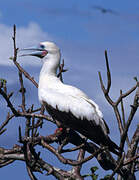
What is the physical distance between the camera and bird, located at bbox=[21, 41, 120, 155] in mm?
7176

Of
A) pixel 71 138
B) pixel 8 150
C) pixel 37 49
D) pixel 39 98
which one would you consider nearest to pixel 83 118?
pixel 71 138

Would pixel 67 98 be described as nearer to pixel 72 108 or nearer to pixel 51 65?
pixel 72 108

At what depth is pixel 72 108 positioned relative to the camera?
24.8 ft

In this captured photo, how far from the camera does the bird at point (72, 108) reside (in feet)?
23.5

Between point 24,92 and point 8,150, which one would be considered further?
point 24,92

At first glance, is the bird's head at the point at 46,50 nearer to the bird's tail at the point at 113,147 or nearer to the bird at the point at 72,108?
the bird at the point at 72,108

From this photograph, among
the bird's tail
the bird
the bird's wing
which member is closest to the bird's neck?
the bird

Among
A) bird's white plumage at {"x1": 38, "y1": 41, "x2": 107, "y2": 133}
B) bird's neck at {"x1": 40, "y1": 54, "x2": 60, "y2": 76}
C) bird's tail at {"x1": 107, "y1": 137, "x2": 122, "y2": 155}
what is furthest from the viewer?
bird's neck at {"x1": 40, "y1": 54, "x2": 60, "y2": 76}

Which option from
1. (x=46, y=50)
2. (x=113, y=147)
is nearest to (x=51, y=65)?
(x=46, y=50)

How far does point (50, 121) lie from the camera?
7.49 metres

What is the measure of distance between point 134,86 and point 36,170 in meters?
2.28

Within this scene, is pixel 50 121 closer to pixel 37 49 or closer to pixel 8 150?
pixel 8 150

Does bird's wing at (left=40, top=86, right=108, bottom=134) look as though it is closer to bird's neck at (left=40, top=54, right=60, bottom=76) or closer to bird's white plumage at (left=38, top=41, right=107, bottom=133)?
bird's white plumage at (left=38, top=41, right=107, bottom=133)

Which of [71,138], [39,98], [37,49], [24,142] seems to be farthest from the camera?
[37,49]
